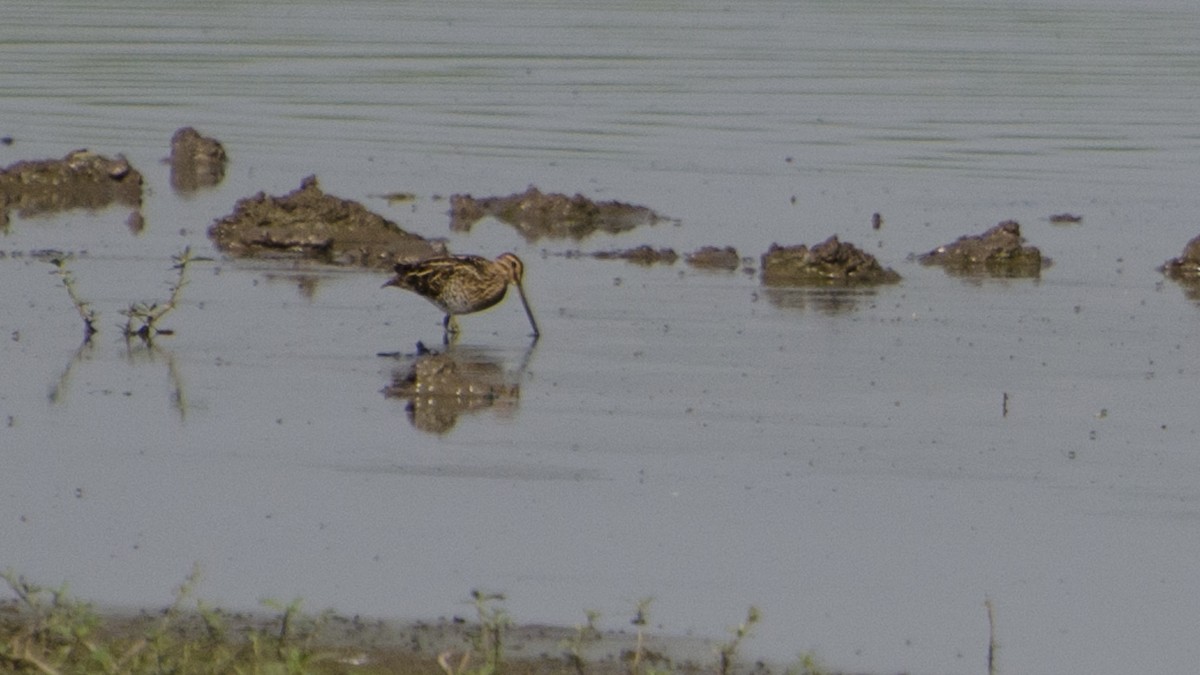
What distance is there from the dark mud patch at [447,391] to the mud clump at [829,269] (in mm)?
3367

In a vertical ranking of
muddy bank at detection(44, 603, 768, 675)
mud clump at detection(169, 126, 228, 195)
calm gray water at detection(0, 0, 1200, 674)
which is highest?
mud clump at detection(169, 126, 228, 195)

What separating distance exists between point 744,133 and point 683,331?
34.0 feet

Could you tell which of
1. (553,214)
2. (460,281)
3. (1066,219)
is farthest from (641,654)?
(1066,219)

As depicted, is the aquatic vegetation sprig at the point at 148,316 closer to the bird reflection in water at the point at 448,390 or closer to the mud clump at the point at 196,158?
the bird reflection in water at the point at 448,390

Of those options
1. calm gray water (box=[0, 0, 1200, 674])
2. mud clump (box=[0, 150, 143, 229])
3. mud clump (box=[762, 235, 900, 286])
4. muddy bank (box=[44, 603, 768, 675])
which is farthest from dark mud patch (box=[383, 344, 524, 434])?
mud clump (box=[0, 150, 143, 229])

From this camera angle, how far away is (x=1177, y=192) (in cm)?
2020

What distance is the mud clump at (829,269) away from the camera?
50.3 ft

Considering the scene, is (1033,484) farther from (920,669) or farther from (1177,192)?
(1177,192)

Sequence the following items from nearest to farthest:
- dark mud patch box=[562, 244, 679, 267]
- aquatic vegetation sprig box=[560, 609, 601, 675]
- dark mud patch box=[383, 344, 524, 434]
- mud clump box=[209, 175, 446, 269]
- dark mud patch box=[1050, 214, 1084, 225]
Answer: aquatic vegetation sprig box=[560, 609, 601, 675], dark mud patch box=[383, 344, 524, 434], mud clump box=[209, 175, 446, 269], dark mud patch box=[562, 244, 679, 267], dark mud patch box=[1050, 214, 1084, 225]

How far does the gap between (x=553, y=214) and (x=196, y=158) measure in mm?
3904

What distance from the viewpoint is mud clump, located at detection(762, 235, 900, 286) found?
15320 mm

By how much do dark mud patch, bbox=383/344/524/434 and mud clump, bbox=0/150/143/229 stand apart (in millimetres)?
6457

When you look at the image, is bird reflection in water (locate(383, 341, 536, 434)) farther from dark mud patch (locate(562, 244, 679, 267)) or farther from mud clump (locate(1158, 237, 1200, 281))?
mud clump (locate(1158, 237, 1200, 281))

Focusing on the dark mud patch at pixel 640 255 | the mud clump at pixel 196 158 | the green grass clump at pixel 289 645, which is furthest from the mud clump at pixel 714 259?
the green grass clump at pixel 289 645
